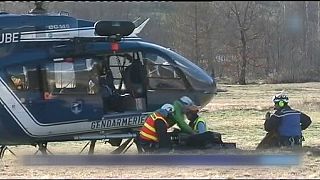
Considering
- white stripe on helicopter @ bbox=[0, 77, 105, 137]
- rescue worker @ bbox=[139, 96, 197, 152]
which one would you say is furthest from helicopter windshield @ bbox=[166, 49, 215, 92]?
white stripe on helicopter @ bbox=[0, 77, 105, 137]

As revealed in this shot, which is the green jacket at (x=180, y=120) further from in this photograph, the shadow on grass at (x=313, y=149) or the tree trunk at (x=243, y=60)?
the tree trunk at (x=243, y=60)

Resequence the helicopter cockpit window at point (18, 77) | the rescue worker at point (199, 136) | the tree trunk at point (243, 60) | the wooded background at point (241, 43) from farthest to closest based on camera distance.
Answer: the tree trunk at point (243, 60), the wooded background at point (241, 43), the helicopter cockpit window at point (18, 77), the rescue worker at point (199, 136)

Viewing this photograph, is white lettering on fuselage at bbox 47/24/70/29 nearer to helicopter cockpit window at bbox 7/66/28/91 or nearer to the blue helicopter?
the blue helicopter

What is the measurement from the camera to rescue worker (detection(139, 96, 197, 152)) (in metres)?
11.4

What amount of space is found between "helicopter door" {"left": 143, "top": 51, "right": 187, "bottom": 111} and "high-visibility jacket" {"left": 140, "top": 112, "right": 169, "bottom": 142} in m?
1.12

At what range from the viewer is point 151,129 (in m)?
11.5

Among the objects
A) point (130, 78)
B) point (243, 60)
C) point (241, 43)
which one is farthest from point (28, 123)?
point (243, 60)

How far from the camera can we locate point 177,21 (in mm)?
57250

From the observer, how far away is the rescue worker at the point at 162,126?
11352 mm

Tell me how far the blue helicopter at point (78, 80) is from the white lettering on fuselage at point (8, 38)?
18mm

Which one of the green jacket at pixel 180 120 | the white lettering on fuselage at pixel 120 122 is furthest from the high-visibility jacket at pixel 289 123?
the white lettering on fuselage at pixel 120 122

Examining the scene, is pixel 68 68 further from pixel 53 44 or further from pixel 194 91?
pixel 194 91

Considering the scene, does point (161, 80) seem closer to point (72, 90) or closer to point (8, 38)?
point (72, 90)

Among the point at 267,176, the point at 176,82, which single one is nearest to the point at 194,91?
the point at 176,82
